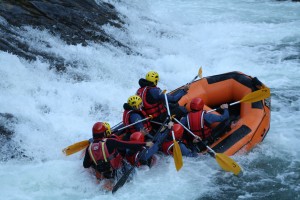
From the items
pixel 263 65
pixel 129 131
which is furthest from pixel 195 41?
pixel 129 131

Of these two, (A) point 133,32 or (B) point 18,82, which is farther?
(A) point 133,32

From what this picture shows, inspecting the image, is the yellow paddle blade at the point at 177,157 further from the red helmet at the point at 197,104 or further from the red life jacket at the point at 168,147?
the red helmet at the point at 197,104

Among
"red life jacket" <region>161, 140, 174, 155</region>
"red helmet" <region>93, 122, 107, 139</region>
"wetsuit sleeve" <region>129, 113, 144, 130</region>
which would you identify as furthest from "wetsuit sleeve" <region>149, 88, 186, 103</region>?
"red helmet" <region>93, 122, 107, 139</region>

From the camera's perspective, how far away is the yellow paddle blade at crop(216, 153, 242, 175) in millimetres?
6016

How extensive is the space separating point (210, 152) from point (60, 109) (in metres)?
3.46

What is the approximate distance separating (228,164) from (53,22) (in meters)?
7.34

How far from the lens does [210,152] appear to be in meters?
6.34

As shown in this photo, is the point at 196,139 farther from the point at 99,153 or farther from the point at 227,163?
the point at 99,153

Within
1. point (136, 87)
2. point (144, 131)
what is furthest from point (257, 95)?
point (136, 87)

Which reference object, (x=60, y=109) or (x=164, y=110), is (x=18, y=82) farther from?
(x=164, y=110)

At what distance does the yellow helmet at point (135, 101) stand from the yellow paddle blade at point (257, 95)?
1.83 m

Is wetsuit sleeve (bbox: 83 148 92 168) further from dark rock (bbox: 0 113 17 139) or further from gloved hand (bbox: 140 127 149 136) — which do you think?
dark rock (bbox: 0 113 17 139)

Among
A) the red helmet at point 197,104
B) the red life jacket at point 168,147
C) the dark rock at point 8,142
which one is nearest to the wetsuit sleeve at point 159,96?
the red helmet at point 197,104

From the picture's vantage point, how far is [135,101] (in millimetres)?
6535
